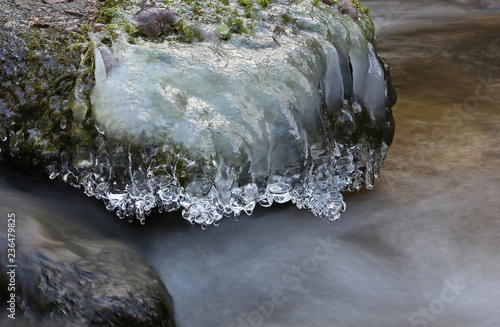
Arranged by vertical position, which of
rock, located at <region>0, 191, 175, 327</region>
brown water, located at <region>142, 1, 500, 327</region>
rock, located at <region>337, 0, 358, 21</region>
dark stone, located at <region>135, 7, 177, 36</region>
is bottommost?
brown water, located at <region>142, 1, 500, 327</region>

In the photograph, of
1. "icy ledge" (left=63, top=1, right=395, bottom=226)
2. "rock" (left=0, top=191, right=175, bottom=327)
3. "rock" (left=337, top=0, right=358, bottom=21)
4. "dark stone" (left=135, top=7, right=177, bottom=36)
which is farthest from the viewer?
"rock" (left=337, top=0, right=358, bottom=21)

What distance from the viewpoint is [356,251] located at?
3.10 metres

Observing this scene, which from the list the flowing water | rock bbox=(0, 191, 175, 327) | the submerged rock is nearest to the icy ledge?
the submerged rock

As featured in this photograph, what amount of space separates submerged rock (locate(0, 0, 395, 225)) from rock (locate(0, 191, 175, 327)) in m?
0.44

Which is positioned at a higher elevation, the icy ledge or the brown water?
the icy ledge

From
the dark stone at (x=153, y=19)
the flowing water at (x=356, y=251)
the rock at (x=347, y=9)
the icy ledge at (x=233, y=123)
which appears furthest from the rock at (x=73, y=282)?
the rock at (x=347, y=9)

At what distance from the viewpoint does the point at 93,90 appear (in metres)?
2.80

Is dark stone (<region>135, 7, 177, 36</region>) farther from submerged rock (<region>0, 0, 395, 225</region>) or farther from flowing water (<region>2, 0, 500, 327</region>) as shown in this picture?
flowing water (<region>2, 0, 500, 327</region>)

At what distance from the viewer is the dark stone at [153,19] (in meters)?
3.11

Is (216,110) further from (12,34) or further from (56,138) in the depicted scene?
(12,34)

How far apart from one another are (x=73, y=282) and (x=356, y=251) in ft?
5.31

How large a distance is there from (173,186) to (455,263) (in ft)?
5.26

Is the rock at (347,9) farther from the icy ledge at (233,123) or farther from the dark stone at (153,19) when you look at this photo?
the dark stone at (153,19)

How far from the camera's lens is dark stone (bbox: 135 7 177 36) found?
3.11 meters
